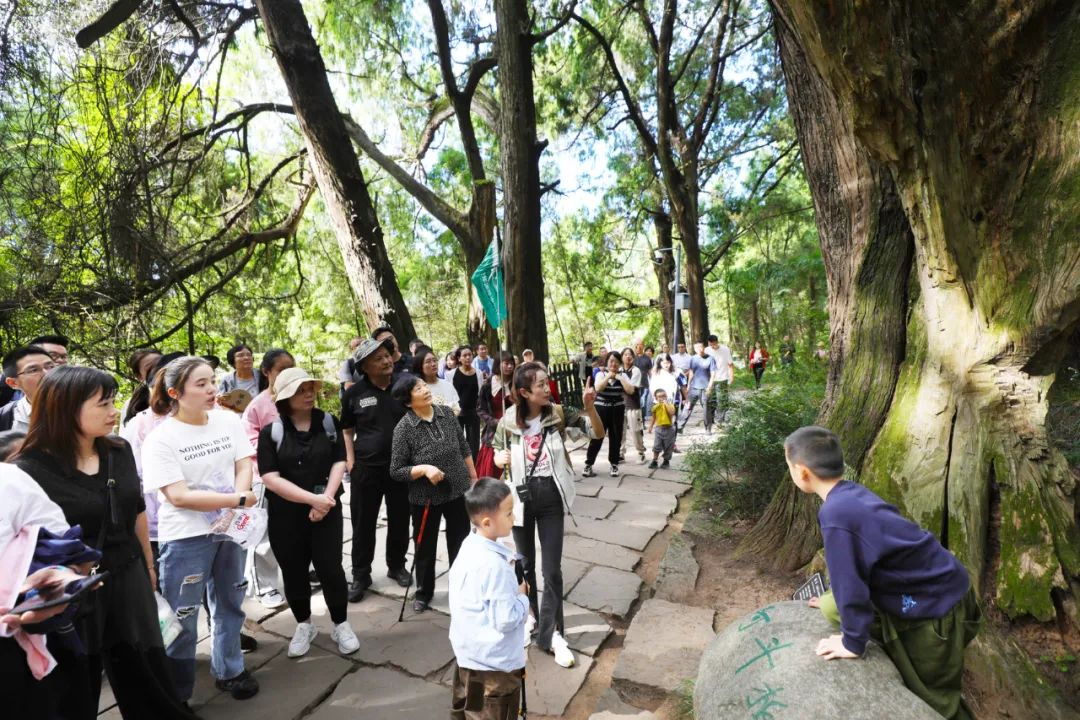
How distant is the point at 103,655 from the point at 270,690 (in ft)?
3.11

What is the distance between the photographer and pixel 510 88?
7.18m

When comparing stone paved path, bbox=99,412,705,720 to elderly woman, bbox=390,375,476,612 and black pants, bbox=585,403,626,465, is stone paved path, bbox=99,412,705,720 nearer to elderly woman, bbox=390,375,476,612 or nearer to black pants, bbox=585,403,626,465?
elderly woman, bbox=390,375,476,612

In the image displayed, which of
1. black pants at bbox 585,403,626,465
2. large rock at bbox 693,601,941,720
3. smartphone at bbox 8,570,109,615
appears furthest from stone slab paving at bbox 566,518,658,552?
smartphone at bbox 8,570,109,615

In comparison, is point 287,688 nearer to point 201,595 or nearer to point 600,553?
point 201,595

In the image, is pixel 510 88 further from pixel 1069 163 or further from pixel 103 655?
pixel 103 655

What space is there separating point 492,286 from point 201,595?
18.9 feet

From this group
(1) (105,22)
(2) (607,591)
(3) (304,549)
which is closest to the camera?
(3) (304,549)

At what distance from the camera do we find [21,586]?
1.71 m

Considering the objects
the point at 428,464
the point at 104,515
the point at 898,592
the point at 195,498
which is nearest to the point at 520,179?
the point at 428,464

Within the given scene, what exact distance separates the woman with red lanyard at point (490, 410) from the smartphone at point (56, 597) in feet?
6.60

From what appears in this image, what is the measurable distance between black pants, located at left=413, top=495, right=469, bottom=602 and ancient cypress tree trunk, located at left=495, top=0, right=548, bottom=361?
420 centimetres

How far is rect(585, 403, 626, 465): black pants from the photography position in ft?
21.5

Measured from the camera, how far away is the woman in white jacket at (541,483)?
3080mm

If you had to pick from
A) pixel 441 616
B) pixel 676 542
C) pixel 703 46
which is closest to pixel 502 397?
pixel 676 542
